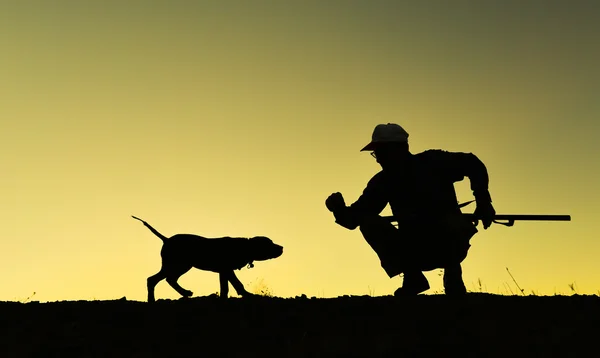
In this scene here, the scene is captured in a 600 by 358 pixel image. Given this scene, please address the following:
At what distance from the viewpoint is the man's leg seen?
28.0 ft

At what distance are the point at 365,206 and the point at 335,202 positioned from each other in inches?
12.7

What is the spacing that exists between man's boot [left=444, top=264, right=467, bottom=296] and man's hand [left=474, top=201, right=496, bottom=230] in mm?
537

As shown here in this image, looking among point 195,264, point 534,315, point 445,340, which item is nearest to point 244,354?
point 445,340

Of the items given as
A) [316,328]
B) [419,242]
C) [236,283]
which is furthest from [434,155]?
[236,283]

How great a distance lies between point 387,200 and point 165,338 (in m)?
3.57

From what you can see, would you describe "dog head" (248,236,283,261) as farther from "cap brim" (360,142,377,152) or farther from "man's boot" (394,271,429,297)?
"cap brim" (360,142,377,152)

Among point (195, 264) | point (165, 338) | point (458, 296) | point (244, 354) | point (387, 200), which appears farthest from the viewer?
point (195, 264)

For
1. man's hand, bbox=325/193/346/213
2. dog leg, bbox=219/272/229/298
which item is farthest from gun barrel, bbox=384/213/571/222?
dog leg, bbox=219/272/229/298

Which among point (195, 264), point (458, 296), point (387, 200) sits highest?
point (195, 264)

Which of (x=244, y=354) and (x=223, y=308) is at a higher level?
(x=223, y=308)

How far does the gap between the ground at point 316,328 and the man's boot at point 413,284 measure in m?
0.90

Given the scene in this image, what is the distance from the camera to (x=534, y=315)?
6.49 meters

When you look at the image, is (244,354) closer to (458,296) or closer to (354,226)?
(458,296)

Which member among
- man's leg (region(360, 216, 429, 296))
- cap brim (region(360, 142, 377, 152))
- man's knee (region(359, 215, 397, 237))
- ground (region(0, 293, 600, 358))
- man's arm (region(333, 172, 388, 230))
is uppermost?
cap brim (region(360, 142, 377, 152))
